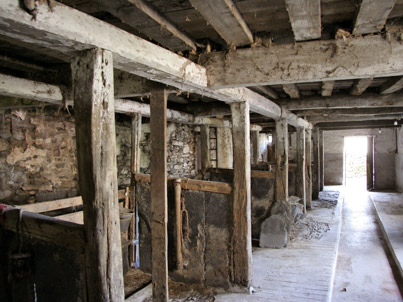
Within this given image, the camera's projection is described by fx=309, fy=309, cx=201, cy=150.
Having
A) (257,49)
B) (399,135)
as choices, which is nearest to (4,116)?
(257,49)

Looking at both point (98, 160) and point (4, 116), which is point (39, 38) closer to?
point (98, 160)

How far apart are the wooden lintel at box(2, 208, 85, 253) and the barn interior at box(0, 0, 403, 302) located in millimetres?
16

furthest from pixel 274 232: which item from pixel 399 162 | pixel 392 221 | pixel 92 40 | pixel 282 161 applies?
pixel 399 162

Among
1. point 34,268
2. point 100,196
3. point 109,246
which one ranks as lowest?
point 34,268

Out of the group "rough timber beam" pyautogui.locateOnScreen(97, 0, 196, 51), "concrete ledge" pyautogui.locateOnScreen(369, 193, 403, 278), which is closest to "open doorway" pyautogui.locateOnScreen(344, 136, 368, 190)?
"concrete ledge" pyautogui.locateOnScreen(369, 193, 403, 278)

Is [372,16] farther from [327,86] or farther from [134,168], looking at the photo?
[134,168]

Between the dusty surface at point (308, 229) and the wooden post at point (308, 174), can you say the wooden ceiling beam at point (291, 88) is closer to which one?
the dusty surface at point (308, 229)

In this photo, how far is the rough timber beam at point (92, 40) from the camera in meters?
1.36

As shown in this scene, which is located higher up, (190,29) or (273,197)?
(190,29)

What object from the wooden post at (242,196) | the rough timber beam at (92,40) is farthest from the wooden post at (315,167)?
the rough timber beam at (92,40)

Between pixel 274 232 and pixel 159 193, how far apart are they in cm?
293

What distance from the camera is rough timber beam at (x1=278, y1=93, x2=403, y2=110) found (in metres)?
4.87

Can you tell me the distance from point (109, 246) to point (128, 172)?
172 inches

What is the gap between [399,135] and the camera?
37.8ft
